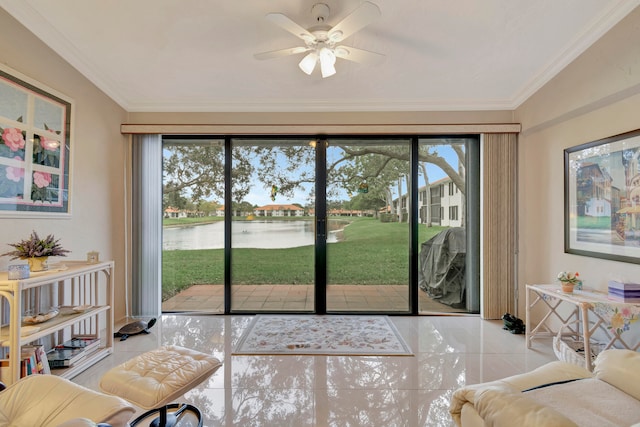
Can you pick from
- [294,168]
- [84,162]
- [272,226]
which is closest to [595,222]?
[294,168]

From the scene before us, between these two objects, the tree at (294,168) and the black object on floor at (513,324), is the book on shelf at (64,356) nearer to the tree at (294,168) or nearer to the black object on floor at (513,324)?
the tree at (294,168)

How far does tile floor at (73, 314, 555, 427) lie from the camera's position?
1.86 meters

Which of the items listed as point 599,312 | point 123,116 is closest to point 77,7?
point 123,116

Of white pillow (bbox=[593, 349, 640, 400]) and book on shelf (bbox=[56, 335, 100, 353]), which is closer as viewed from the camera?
white pillow (bbox=[593, 349, 640, 400])

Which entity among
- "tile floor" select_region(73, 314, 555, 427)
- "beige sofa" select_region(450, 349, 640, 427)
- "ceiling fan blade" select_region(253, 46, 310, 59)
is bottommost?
"tile floor" select_region(73, 314, 555, 427)

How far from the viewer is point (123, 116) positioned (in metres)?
3.53

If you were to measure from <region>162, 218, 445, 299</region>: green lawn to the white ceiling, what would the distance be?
4.85 ft

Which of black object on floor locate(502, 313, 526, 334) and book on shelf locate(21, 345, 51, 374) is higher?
book on shelf locate(21, 345, 51, 374)

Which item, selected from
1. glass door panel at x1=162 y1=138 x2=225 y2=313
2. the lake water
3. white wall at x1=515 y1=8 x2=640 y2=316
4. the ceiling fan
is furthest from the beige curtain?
glass door panel at x1=162 y1=138 x2=225 y2=313

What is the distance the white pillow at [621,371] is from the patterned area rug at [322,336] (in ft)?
4.39

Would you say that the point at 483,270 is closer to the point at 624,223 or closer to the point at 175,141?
the point at 624,223

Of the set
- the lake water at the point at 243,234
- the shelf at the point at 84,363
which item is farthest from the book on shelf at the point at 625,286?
the shelf at the point at 84,363

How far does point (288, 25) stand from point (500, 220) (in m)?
3.02

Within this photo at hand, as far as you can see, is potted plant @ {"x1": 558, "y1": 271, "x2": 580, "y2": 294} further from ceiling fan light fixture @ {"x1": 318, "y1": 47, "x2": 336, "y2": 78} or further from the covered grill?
ceiling fan light fixture @ {"x1": 318, "y1": 47, "x2": 336, "y2": 78}
